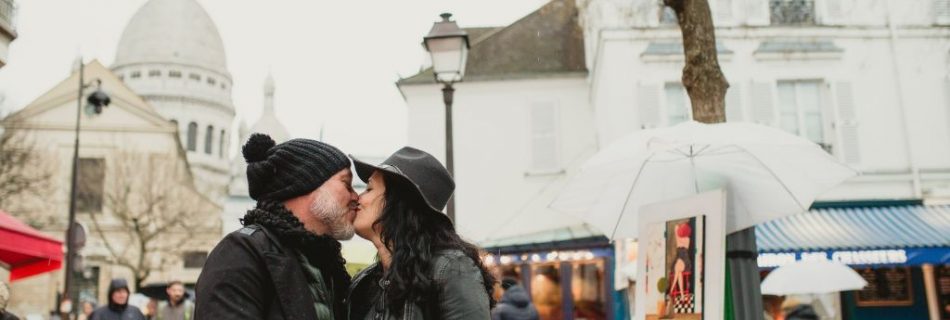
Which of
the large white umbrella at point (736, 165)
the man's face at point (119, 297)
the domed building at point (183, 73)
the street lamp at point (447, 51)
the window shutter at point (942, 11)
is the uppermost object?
the domed building at point (183, 73)

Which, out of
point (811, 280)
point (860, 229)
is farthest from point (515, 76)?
point (811, 280)

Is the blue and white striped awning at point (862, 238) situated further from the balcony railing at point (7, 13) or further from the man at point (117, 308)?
the balcony railing at point (7, 13)

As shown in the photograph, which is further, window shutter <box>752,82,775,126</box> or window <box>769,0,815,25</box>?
window <box>769,0,815,25</box>

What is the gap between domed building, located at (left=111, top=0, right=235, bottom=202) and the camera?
2872 inches

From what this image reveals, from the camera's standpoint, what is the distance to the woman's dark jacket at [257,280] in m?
2.21

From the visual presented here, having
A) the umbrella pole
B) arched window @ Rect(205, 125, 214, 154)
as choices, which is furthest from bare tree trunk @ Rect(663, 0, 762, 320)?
arched window @ Rect(205, 125, 214, 154)

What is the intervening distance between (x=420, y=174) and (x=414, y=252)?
248 millimetres

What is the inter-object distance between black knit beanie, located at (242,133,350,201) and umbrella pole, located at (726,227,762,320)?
2378 millimetres

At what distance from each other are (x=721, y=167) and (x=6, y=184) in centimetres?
2572

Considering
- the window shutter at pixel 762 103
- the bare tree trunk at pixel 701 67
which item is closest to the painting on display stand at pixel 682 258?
the bare tree trunk at pixel 701 67

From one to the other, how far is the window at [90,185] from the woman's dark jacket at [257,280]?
41.4 m

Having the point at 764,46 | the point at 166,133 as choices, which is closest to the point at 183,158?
the point at 166,133

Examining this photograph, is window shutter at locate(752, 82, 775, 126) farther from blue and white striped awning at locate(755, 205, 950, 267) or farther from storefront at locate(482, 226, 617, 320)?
storefront at locate(482, 226, 617, 320)

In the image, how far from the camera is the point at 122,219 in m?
38.4
